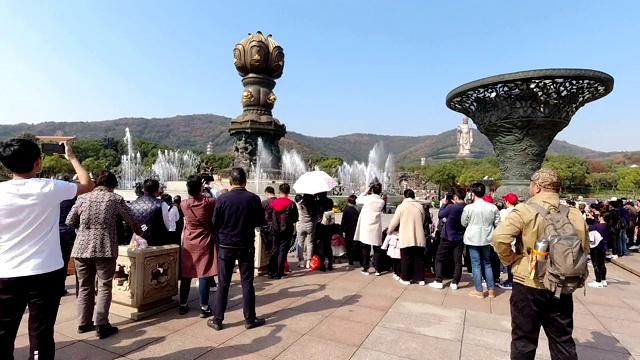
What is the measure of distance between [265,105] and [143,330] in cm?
1716

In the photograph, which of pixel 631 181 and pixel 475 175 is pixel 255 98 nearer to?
pixel 475 175

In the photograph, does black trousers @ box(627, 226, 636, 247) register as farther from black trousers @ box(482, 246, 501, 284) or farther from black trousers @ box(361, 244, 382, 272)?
black trousers @ box(361, 244, 382, 272)

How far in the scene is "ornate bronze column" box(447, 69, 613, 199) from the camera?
511 inches

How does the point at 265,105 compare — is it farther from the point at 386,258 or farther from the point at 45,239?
the point at 45,239

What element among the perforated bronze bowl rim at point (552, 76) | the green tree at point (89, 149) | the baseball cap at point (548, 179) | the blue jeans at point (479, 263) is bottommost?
the blue jeans at point (479, 263)

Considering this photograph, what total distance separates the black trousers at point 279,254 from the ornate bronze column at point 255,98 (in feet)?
44.8

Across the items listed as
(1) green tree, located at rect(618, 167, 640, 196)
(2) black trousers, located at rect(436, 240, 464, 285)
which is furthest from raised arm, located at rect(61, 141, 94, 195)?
(1) green tree, located at rect(618, 167, 640, 196)

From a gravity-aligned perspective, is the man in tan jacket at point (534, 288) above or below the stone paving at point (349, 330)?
above

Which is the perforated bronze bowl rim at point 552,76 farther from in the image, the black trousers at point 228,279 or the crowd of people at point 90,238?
the black trousers at point 228,279

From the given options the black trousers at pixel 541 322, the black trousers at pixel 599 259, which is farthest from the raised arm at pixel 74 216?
the black trousers at pixel 599 259

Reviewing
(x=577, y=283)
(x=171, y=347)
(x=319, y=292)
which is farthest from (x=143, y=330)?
(x=577, y=283)

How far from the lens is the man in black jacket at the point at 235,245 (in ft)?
13.5

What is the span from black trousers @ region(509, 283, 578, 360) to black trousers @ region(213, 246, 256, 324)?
281cm

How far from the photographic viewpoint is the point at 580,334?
4301 mm
